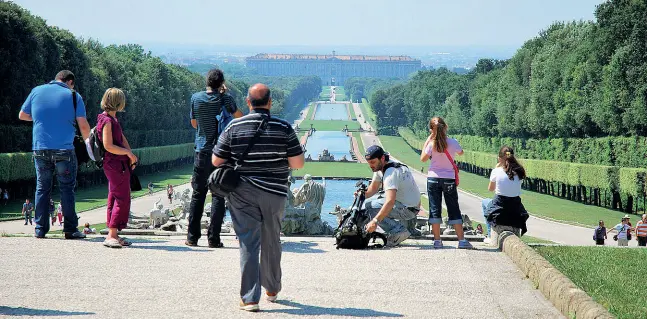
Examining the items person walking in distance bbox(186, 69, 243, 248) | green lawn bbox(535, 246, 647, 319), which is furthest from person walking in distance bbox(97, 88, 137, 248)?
green lawn bbox(535, 246, 647, 319)

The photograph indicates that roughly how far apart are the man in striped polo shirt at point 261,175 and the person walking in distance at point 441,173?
17.5 ft

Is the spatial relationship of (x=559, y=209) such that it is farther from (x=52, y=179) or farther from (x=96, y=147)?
(x=96, y=147)

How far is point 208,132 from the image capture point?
14477 millimetres

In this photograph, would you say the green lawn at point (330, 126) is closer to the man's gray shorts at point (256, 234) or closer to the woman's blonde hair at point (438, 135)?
the woman's blonde hair at point (438, 135)

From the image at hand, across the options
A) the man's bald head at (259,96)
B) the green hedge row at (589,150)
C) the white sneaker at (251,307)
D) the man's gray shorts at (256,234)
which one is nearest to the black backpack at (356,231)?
the man's gray shorts at (256,234)

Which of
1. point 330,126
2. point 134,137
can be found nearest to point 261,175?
point 134,137

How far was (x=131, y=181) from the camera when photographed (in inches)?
571

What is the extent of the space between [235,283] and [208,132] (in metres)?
3.33

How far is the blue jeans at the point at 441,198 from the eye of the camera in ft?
51.6

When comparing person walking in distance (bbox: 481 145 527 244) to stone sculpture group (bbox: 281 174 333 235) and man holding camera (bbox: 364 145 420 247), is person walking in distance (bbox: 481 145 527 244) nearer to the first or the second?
man holding camera (bbox: 364 145 420 247)

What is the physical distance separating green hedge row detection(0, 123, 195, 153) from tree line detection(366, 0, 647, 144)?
2590 cm

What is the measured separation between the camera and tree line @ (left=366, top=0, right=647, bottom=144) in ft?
177

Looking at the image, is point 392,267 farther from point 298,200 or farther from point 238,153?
point 298,200

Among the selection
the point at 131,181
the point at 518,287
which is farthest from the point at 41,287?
the point at 518,287
